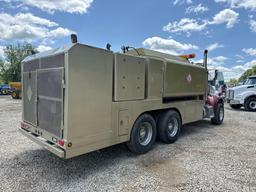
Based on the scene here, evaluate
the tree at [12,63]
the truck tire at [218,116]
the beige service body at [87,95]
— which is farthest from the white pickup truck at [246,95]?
the tree at [12,63]

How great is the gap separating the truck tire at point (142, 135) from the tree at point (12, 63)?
45703mm

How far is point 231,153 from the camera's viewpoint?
15.3 feet

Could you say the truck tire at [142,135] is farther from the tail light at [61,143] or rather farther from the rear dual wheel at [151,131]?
the tail light at [61,143]

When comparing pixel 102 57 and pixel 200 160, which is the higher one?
pixel 102 57

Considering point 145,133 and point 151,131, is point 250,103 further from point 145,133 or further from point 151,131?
point 145,133

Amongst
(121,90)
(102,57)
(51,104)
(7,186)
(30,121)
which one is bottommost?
(7,186)

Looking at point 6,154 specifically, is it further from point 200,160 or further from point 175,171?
point 200,160

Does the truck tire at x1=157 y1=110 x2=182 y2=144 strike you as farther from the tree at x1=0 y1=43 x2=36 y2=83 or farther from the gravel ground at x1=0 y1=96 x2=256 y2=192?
the tree at x1=0 y1=43 x2=36 y2=83

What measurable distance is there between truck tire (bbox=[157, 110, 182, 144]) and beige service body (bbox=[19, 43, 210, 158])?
347mm

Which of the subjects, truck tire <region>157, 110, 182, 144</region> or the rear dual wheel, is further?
truck tire <region>157, 110, 182, 144</region>

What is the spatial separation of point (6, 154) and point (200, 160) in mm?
4350

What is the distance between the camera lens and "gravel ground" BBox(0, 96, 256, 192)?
3129mm

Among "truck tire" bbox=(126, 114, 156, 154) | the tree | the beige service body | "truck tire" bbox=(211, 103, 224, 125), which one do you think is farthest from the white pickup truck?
the tree

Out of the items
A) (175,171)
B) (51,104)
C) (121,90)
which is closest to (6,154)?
(51,104)
